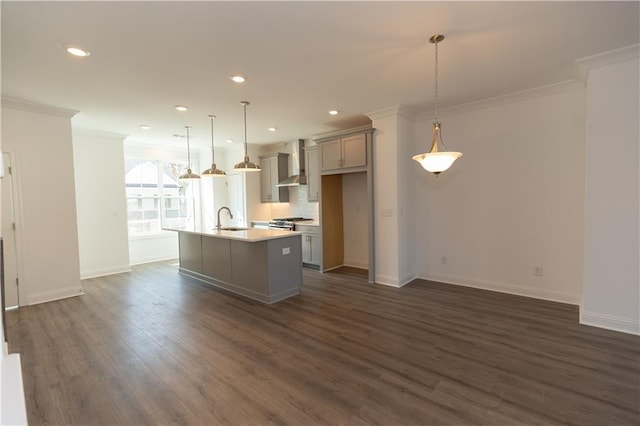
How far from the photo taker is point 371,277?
16.1 feet

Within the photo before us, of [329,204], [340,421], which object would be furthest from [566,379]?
[329,204]

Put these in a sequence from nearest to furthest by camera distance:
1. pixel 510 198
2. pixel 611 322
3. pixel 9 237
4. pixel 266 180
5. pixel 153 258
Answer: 1. pixel 611 322
2. pixel 9 237
3. pixel 510 198
4. pixel 153 258
5. pixel 266 180

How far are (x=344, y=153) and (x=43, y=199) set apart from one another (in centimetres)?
451

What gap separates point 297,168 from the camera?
22.3 feet

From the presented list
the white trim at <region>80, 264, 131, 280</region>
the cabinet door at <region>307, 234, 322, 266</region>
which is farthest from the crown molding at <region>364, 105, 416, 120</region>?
the white trim at <region>80, 264, 131, 280</region>

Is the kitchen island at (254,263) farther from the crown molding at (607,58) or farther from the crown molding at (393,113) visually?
the crown molding at (607,58)

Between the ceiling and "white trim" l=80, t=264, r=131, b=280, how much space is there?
303 centimetres

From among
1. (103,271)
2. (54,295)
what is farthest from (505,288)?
(103,271)

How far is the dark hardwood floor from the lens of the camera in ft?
6.68

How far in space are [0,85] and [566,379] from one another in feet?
20.1

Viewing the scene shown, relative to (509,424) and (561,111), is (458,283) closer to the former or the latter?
(561,111)

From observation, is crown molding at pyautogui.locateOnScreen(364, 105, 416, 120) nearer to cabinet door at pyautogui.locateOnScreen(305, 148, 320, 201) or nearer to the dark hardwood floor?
cabinet door at pyautogui.locateOnScreen(305, 148, 320, 201)

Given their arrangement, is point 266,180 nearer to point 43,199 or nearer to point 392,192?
point 392,192

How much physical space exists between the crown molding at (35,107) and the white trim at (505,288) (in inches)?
235
